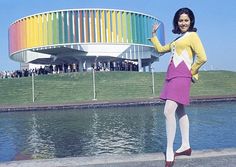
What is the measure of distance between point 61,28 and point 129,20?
1176 cm

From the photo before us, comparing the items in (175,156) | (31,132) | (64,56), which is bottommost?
(31,132)

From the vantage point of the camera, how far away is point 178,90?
4.10m

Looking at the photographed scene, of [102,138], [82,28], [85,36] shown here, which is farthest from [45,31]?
→ [102,138]

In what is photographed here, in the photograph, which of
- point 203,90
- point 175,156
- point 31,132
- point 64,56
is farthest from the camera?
point 64,56

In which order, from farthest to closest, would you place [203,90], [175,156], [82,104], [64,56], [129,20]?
1. [129,20]
2. [64,56]
3. [203,90]
4. [82,104]
5. [175,156]

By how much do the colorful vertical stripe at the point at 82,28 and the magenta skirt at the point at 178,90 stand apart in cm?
5436

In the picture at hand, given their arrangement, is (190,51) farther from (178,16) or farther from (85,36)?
(85,36)

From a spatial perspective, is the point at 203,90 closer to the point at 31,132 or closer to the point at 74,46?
the point at 31,132

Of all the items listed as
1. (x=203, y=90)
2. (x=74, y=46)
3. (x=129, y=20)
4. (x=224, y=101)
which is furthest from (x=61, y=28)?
(x=224, y=101)

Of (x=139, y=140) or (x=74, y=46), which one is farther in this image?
(x=74, y=46)

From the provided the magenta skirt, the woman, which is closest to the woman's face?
the woman

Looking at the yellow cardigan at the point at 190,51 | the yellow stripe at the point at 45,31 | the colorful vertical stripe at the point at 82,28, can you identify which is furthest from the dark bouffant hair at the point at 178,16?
the yellow stripe at the point at 45,31

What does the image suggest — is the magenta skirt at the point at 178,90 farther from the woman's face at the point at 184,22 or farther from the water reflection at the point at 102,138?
the water reflection at the point at 102,138

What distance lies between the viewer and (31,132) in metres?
13.9
